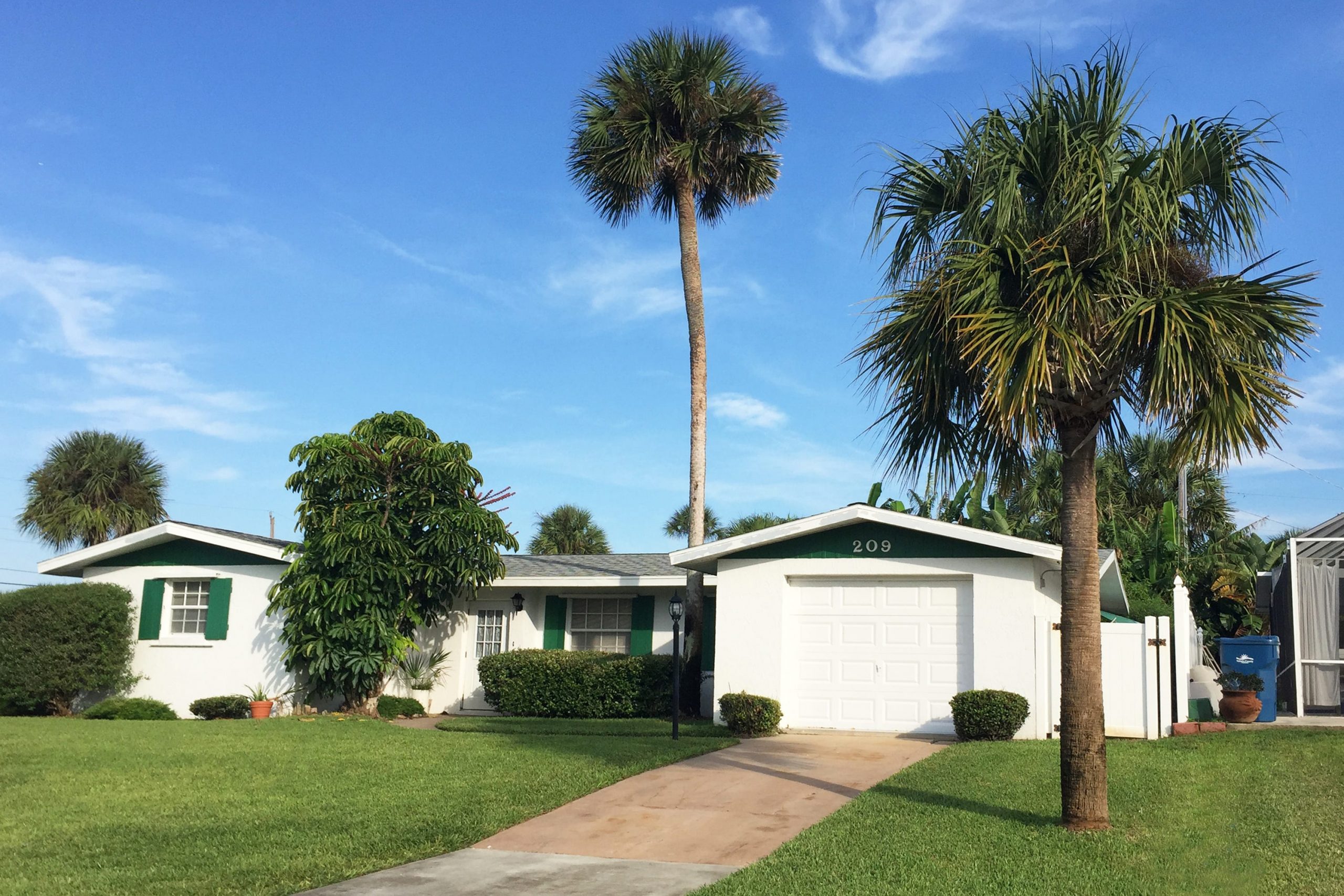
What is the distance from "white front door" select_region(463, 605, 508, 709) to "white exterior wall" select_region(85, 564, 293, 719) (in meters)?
3.25

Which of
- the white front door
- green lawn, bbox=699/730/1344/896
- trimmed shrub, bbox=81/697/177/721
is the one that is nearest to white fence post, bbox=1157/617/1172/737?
green lawn, bbox=699/730/1344/896

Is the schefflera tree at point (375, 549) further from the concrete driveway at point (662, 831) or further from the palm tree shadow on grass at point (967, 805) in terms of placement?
the palm tree shadow on grass at point (967, 805)

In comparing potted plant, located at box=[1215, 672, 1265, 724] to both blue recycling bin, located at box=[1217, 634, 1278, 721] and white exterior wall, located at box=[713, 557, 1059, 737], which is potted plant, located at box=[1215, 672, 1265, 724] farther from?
white exterior wall, located at box=[713, 557, 1059, 737]

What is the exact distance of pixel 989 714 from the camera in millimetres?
14539

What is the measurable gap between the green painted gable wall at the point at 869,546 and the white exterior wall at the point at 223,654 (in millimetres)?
9335

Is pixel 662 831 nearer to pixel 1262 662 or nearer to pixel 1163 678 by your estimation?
pixel 1163 678

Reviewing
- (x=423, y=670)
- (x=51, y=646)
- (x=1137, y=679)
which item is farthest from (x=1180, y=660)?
(x=51, y=646)

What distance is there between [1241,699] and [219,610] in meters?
17.8

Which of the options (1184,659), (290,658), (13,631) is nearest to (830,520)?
(1184,659)

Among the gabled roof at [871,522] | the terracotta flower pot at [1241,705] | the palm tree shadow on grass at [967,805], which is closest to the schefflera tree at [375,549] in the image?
the gabled roof at [871,522]

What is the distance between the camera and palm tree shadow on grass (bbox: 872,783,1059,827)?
9.05 meters

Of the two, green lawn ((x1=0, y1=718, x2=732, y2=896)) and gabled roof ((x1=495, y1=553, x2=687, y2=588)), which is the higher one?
gabled roof ((x1=495, y1=553, x2=687, y2=588))

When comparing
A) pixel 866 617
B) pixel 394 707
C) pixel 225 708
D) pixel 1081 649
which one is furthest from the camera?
pixel 225 708

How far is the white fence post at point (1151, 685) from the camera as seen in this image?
14.7 metres
